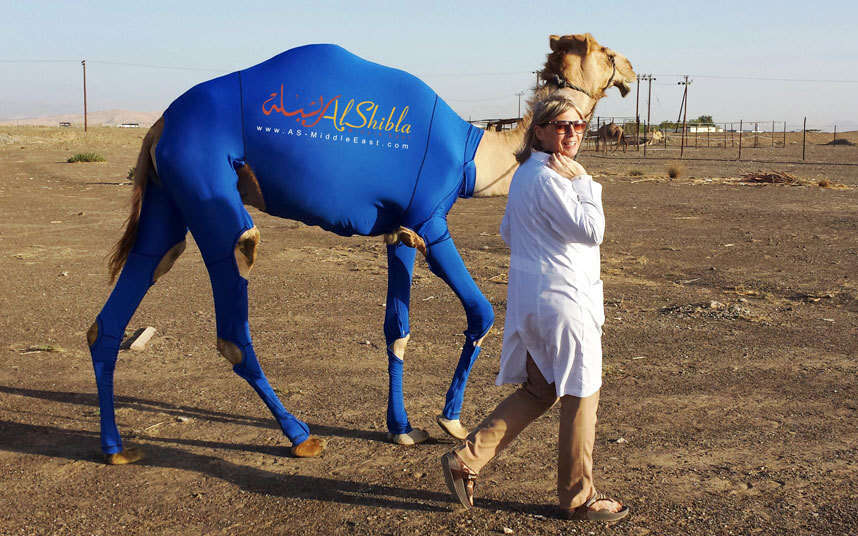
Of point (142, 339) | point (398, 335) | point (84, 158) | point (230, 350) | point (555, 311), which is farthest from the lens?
point (84, 158)

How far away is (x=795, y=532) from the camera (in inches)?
142

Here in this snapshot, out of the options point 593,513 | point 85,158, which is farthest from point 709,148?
point 593,513

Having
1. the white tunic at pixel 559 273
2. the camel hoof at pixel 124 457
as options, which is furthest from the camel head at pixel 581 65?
the camel hoof at pixel 124 457

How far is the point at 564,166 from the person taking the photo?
351 centimetres

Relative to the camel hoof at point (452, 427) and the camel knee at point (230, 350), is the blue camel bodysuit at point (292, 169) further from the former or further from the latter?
the camel hoof at point (452, 427)

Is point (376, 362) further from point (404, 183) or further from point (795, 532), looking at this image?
point (795, 532)

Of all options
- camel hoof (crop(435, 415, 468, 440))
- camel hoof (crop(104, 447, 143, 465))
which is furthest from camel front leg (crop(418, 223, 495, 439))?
camel hoof (crop(104, 447, 143, 465))

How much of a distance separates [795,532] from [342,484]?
7.32 feet

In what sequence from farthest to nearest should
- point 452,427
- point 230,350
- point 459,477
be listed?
1. point 452,427
2. point 230,350
3. point 459,477

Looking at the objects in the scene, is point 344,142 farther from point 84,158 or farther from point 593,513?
point 84,158

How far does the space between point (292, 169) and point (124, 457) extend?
1918mm

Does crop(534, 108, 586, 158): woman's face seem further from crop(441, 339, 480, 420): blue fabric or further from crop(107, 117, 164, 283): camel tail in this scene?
crop(107, 117, 164, 283): camel tail

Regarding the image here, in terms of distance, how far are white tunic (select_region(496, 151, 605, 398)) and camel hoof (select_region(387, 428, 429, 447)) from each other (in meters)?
1.48

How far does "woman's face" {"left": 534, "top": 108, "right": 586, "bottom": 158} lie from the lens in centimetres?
355
